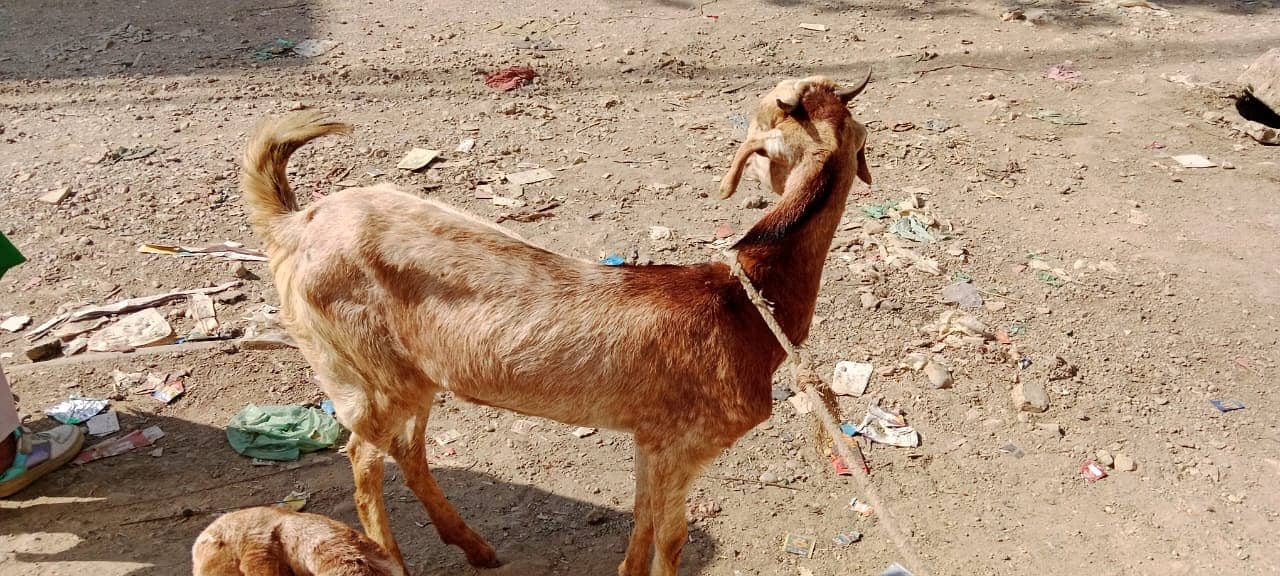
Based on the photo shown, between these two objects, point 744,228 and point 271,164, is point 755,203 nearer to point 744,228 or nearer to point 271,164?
point 744,228

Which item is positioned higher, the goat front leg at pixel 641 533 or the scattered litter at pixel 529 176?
the scattered litter at pixel 529 176

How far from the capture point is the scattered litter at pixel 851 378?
4875 millimetres

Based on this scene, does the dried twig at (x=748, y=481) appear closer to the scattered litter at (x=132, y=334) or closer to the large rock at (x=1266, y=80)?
the scattered litter at (x=132, y=334)

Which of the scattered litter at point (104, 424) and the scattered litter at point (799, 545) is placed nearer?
the scattered litter at point (799, 545)

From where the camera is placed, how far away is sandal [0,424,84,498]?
4.00 m

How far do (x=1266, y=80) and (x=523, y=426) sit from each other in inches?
279

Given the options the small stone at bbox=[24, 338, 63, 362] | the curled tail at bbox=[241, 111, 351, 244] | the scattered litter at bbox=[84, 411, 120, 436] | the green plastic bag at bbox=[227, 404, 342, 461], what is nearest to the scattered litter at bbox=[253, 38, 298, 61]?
the small stone at bbox=[24, 338, 63, 362]

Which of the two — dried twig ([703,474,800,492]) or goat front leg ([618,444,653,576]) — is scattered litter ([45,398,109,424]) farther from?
dried twig ([703,474,800,492])

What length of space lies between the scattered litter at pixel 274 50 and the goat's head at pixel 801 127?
6912 millimetres

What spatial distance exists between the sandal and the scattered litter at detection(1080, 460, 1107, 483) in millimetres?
4805

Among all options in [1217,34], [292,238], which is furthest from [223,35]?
[1217,34]

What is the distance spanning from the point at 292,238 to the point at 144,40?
7.11 meters

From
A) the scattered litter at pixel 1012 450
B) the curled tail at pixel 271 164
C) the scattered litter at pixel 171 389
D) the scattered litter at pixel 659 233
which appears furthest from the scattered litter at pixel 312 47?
the scattered litter at pixel 1012 450

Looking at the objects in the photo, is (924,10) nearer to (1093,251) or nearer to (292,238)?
(1093,251)
